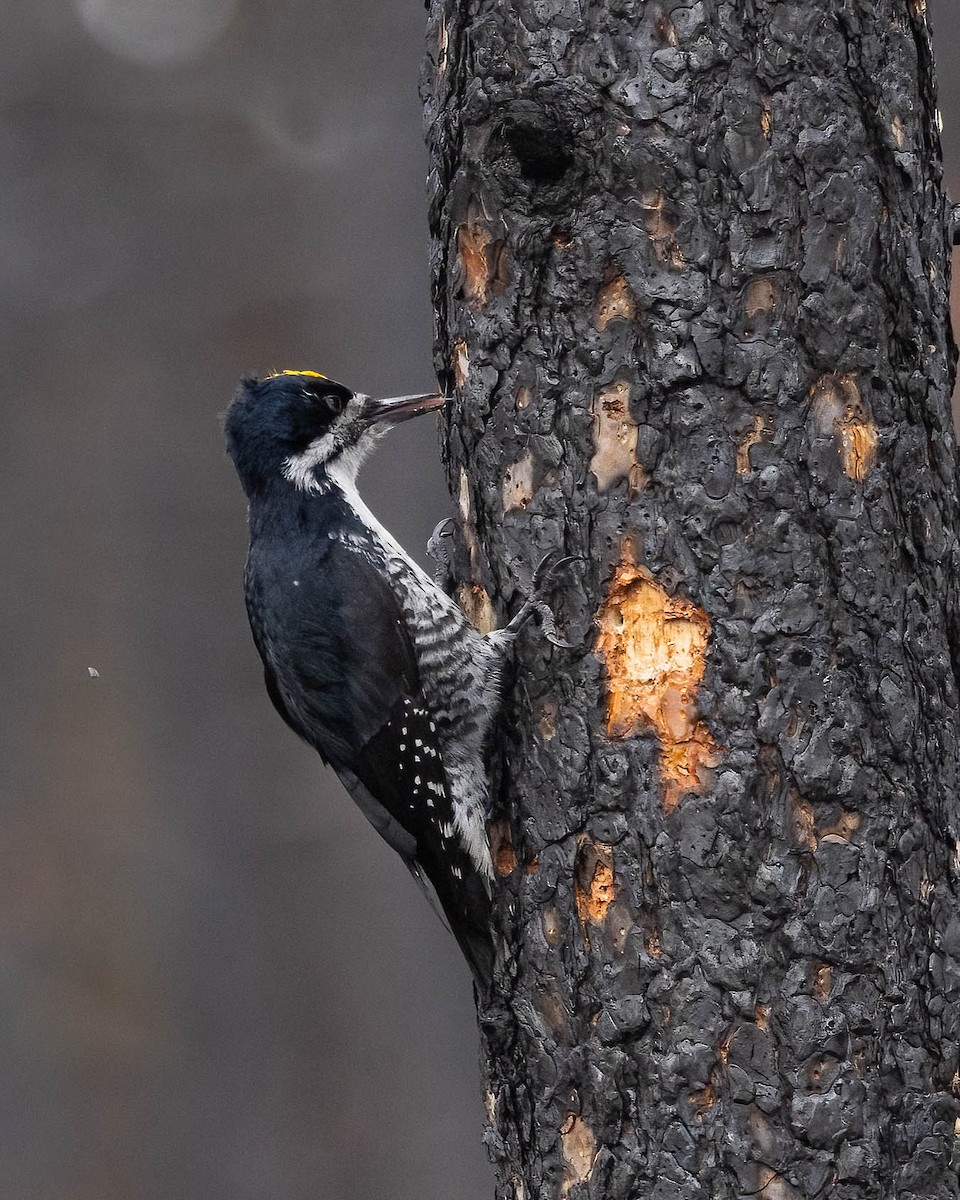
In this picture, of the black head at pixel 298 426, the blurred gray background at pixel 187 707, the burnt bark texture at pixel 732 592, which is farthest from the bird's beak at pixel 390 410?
the blurred gray background at pixel 187 707

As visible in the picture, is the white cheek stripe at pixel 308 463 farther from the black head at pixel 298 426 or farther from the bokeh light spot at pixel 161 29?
the bokeh light spot at pixel 161 29

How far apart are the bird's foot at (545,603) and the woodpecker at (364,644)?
0.12 meters

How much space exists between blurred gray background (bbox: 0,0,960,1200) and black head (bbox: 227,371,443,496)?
9.90 feet

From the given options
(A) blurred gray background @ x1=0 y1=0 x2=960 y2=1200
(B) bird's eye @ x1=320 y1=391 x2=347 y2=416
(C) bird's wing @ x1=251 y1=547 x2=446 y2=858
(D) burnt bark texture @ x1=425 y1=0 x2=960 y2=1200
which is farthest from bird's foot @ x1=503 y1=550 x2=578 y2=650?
(A) blurred gray background @ x1=0 y1=0 x2=960 y2=1200

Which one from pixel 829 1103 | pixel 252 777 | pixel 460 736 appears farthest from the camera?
pixel 252 777

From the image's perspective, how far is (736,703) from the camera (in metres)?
2.05

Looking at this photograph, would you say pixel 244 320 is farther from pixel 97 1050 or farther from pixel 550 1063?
pixel 550 1063

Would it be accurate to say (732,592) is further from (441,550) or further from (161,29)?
(161,29)

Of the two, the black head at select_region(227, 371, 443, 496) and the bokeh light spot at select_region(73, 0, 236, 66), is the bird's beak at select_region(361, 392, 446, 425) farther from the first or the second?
the bokeh light spot at select_region(73, 0, 236, 66)

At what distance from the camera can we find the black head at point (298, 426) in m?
3.14

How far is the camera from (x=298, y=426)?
3.14m

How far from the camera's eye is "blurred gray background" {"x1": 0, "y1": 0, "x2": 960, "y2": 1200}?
6.25m

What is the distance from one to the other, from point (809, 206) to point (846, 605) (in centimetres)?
57

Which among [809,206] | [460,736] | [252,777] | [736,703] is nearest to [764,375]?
[809,206]
